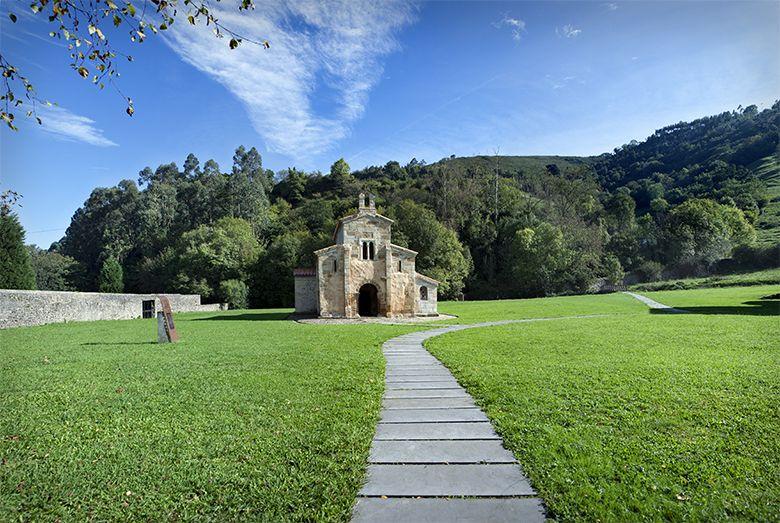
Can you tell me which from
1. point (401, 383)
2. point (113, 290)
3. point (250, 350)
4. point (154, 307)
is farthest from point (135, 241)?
point (401, 383)

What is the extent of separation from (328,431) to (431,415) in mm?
1731

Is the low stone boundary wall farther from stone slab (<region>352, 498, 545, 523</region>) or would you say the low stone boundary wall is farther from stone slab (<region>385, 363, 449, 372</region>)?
stone slab (<region>352, 498, 545, 523</region>)

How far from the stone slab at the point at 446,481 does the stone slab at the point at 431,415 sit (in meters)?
1.55

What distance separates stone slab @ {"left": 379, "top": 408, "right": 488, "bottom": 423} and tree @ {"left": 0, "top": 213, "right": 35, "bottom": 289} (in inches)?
1611

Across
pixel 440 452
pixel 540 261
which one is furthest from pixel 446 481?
pixel 540 261

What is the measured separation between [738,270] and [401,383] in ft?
220

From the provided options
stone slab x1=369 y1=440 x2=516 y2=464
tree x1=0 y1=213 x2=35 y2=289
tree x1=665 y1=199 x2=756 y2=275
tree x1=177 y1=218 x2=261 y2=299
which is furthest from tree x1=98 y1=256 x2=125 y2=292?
tree x1=665 y1=199 x2=756 y2=275

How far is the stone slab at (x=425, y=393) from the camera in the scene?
761 centimetres

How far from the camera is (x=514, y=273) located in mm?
57969

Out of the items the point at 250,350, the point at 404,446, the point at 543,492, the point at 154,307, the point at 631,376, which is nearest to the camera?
the point at 543,492

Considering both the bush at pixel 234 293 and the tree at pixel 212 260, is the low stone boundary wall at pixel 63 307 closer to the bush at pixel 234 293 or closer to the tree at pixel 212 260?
the bush at pixel 234 293

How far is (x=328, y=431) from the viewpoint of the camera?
223 inches

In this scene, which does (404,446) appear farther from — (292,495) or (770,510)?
(770,510)

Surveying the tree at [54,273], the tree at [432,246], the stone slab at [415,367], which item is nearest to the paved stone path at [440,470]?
the stone slab at [415,367]
